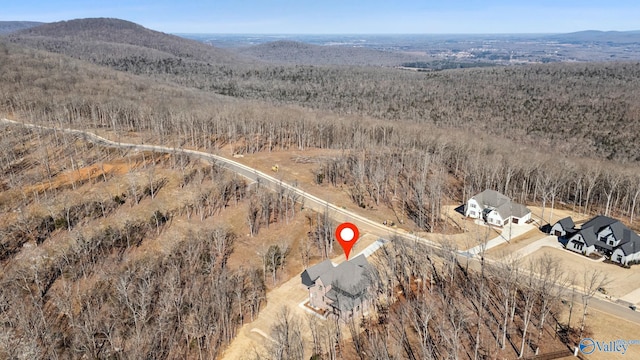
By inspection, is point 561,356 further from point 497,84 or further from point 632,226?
point 497,84

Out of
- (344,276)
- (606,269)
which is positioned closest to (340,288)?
(344,276)

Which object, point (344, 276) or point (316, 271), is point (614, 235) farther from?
point (316, 271)

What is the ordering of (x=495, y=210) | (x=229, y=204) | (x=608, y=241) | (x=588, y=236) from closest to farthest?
1. (x=608, y=241)
2. (x=588, y=236)
3. (x=495, y=210)
4. (x=229, y=204)

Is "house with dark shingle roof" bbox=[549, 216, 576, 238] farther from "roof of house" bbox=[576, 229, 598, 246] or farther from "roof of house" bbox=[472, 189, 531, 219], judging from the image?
"roof of house" bbox=[472, 189, 531, 219]

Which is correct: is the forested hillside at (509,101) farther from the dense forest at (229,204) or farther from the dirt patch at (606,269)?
the dirt patch at (606,269)

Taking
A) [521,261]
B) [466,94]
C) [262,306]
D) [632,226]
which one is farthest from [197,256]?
[466,94]
